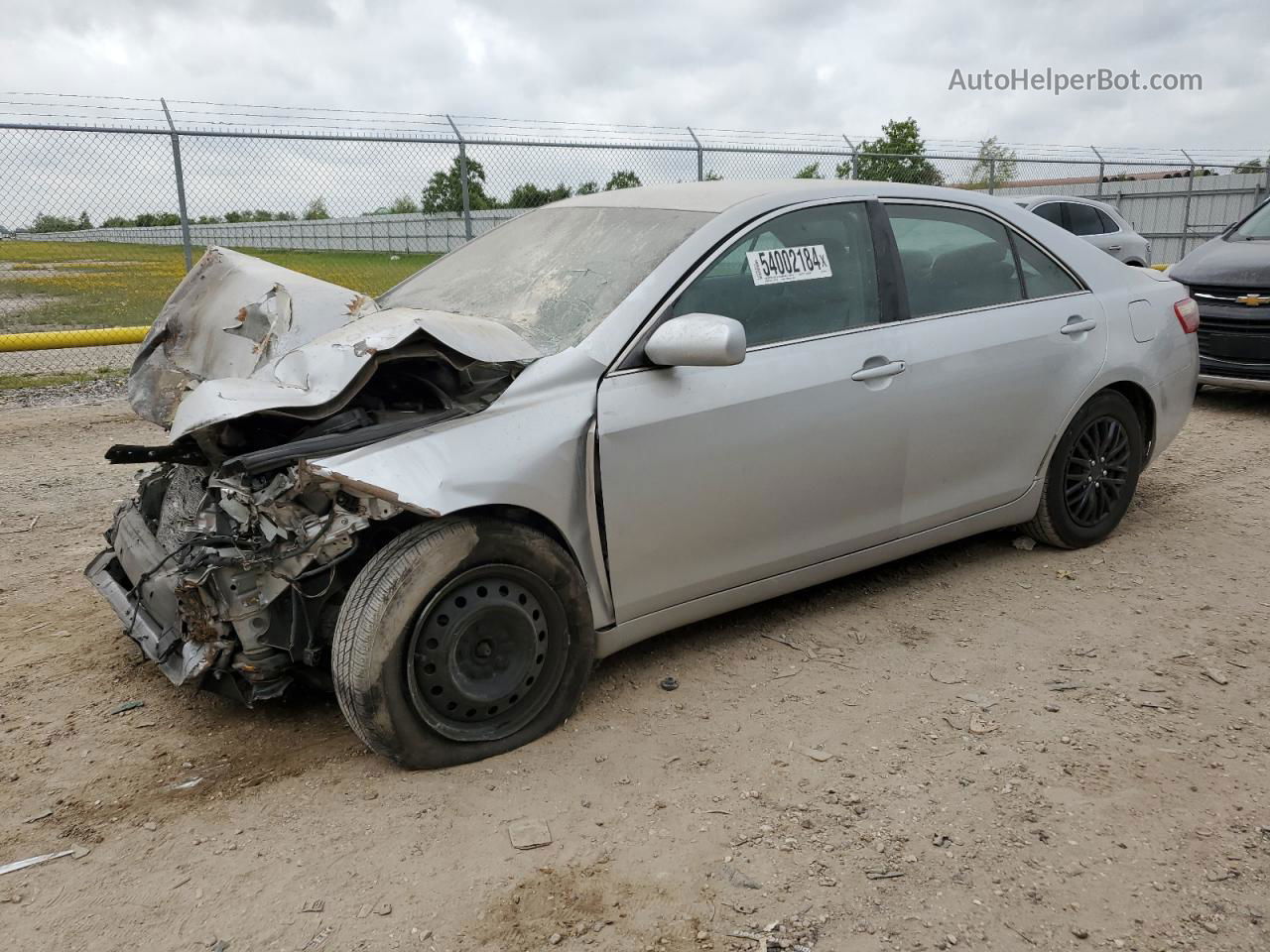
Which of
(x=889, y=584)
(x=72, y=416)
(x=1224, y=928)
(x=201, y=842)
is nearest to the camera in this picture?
(x=1224, y=928)

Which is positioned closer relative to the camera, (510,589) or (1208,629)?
(510,589)

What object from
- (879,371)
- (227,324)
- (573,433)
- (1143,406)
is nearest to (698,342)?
(573,433)

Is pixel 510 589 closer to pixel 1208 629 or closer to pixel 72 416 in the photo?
pixel 1208 629

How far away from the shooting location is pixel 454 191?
10.8 m

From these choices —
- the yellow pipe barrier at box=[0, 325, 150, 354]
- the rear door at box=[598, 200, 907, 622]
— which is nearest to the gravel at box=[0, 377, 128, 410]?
the yellow pipe barrier at box=[0, 325, 150, 354]

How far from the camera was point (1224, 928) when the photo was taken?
2293 millimetres

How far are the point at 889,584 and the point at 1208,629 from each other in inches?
47.8

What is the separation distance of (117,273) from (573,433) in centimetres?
1286

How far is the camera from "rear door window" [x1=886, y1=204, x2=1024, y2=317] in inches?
153

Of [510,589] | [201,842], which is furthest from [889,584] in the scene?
[201,842]

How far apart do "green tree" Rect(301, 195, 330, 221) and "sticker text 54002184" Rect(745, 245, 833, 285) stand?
7558 millimetres

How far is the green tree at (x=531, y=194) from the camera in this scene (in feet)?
35.2

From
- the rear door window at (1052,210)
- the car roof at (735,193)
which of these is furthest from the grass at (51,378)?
the rear door window at (1052,210)

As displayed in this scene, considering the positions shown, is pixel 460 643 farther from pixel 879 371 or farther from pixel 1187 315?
pixel 1187 315
